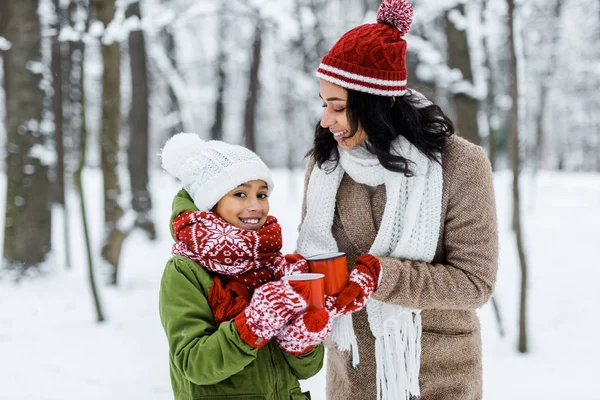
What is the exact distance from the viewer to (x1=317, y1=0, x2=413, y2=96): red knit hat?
1.93m

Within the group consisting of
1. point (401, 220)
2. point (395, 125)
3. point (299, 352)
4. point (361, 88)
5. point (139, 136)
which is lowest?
point (299, 352)

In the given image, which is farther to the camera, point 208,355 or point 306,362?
point 306,362

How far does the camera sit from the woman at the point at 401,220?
1898mm

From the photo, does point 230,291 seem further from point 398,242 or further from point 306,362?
point 398,242

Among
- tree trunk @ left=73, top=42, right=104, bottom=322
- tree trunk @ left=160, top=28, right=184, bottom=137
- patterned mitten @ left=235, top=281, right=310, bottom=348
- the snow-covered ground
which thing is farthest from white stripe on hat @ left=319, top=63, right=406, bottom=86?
tree trunk @ left=160, top=28, right=184, bottom=137

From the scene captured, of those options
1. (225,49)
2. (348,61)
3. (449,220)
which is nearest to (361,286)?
(449,220)

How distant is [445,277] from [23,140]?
657cm

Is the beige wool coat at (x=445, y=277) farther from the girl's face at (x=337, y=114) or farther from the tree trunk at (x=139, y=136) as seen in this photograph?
the tree trunk at (x=139, y=136)

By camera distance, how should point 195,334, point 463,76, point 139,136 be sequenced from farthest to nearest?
point 139,136 < point 463,76 < point 195,334

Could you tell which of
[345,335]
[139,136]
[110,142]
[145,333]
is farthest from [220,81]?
[345,335]

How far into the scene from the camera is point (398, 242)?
1.98m

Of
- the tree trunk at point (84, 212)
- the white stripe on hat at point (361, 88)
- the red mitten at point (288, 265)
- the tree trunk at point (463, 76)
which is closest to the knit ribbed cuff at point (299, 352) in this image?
the red mitten at point (288, 265)

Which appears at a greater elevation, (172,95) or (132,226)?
(172,95)

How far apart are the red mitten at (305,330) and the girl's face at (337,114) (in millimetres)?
701
